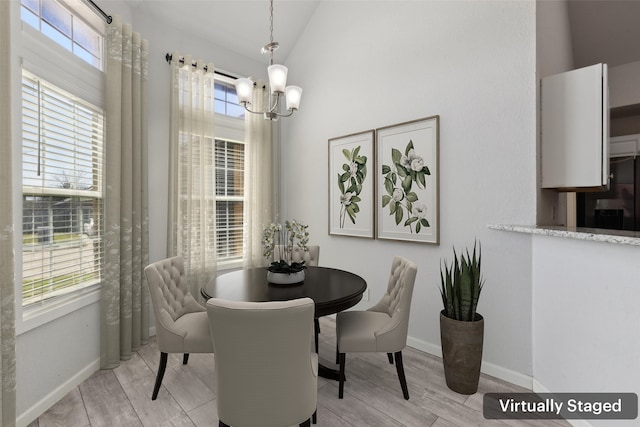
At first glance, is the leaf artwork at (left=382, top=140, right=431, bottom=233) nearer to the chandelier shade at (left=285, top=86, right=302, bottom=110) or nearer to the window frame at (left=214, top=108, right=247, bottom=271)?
the chandelier shade at (left=285, top=86, right=302, bottom=110)

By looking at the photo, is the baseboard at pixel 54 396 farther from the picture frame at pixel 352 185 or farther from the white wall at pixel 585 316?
the white wall at pixel 585 316

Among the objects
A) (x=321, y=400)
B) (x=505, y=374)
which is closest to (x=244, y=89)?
(x=321, y=400)

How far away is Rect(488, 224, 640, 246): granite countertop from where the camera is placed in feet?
4.49

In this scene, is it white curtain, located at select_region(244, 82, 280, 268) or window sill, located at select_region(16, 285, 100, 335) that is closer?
window sill, located at select_region(16, 285, 100, 335)

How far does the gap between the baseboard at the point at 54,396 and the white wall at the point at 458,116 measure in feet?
7.82

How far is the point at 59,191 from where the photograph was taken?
2082 mm

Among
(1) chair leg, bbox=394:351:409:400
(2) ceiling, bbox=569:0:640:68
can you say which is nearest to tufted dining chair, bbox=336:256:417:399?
(1) chair leg, bbox=394:351:409:400

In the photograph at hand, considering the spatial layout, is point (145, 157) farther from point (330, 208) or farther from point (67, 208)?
point (330, 208)

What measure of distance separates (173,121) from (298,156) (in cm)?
156

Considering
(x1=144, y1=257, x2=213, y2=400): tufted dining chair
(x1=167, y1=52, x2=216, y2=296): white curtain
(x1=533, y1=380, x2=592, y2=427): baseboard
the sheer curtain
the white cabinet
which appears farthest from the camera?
the white cabinet

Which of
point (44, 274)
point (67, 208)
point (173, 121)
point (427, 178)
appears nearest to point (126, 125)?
point (173, 121)

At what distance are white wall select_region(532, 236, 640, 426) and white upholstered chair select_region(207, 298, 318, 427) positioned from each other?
1580 millimetres

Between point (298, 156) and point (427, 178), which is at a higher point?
point (298, 156)

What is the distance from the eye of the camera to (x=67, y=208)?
7.11ft
